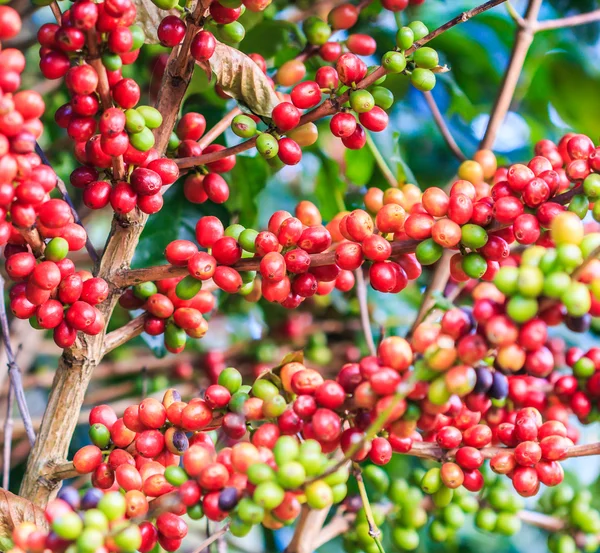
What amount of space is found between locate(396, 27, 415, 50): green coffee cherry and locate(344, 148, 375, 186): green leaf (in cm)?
59

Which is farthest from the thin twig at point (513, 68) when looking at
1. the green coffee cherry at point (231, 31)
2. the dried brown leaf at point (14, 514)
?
the dried brown leaf at point (14, 514)

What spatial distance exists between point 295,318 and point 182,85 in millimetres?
971

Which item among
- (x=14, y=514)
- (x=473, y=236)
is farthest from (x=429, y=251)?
(x=14, y=514)

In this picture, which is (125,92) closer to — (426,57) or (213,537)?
(426,57)

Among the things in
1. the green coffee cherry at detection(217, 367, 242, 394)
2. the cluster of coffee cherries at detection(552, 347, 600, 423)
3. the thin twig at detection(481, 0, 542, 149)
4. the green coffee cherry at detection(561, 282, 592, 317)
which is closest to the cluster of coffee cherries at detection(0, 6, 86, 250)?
the green coffee cherry at detection(217, 367, 242, 394)

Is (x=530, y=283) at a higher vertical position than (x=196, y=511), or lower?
higher

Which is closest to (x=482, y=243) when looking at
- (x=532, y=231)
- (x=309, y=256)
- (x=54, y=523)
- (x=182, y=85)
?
(x=532, y=231)

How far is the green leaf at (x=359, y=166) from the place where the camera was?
1.40 meters

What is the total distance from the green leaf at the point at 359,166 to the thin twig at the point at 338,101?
1.88 feet

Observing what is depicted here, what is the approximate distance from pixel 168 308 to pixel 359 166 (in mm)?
632

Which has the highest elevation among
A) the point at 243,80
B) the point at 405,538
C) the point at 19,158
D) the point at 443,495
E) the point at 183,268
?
the point at 19,158

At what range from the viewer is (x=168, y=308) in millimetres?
894

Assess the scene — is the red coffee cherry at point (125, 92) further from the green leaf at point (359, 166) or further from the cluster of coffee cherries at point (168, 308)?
the green leaf at point (359, 166)

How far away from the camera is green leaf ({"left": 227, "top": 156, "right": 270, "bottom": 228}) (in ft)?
3.96
